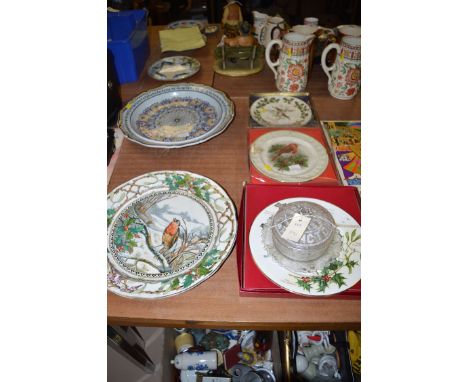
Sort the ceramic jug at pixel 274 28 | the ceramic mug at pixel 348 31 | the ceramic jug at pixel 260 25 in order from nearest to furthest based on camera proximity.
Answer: the ceramic mug at pixel 348 31
the ceramic jug at pixel 274 28
the ceramic jug at pixel 260 25

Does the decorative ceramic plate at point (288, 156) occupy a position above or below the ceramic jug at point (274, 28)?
below

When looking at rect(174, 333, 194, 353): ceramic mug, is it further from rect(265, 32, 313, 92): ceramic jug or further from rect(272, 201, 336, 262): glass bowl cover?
rect(265, 32, 313, 92): ceramic jug

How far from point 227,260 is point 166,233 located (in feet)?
0.43

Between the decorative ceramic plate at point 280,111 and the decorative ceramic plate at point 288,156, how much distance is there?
8 centimetres

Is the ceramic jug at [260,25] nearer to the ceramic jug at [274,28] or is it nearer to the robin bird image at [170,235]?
the ceramic jug at [274,28]

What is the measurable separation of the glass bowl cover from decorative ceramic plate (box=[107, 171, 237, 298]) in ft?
0.30

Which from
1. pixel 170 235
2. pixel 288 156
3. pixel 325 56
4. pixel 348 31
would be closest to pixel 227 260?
pixel 170 235

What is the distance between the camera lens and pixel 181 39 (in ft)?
4.20

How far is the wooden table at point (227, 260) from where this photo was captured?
0.49 m

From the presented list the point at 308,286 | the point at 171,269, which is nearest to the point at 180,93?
the point at 171,269

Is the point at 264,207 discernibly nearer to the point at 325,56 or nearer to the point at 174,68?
Answer: the point at 325,56

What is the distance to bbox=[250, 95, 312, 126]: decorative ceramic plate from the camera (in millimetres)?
859

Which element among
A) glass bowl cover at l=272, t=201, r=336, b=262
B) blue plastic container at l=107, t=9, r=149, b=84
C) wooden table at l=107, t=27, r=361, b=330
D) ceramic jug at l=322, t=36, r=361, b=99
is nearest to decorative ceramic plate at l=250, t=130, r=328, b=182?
wooden table at l=107, t=27, r=361, b=330

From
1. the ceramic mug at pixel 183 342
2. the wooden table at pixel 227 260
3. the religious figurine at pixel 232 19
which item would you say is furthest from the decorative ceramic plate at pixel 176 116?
the ceramic mug at pixel 183 342
